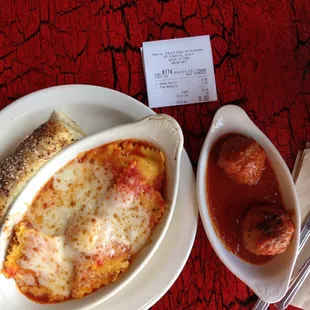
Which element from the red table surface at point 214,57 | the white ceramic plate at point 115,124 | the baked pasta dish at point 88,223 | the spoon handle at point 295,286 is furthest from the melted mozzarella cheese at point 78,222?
the spoon handle at point 295,286

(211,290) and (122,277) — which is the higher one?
(122,277)

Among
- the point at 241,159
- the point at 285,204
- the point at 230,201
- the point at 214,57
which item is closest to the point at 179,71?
the point at 214,57

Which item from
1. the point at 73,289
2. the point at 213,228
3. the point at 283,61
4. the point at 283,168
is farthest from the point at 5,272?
the point at 283,61

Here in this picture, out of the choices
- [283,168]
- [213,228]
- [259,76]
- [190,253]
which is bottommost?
[190,253]

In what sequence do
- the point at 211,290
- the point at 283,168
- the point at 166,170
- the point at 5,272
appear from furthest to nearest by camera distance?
the point at 211,290
the point at 283,168
the point at 166,170
the point at 5,272

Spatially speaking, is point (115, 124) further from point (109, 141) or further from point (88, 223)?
point (88, 223)

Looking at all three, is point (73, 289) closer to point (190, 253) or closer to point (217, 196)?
point (190, 253)

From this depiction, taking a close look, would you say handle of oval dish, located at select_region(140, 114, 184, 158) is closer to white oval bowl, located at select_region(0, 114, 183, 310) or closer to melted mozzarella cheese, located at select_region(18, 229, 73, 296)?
white oval bowl, located at select_region(0, 114, 183, 310)
